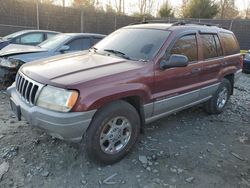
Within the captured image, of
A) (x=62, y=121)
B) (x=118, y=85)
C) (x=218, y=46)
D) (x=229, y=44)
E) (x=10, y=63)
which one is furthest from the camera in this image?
(x=10, y=63)

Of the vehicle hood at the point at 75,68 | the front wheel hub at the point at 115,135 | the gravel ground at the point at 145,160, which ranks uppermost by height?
the vehicle hood at the point at 75,68

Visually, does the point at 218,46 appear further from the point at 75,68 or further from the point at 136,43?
the point at 75,68

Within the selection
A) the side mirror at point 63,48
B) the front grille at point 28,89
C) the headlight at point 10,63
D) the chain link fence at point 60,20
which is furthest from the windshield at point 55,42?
the chain link fence at point 60,20

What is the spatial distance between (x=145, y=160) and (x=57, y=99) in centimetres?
147

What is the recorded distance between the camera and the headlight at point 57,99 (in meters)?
2.78

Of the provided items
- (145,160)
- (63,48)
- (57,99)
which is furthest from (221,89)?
(63,48)

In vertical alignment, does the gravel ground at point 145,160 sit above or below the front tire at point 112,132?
below

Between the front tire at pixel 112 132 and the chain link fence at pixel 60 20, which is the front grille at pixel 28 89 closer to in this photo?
the front tire at pixel 112 132

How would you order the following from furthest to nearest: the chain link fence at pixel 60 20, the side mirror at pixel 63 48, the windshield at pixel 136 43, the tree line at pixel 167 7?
the tree line at pixel 167 7, the chain link fence at pixel 60 20, the side mirror at pixel 63 48, the windshield at pixel 136 43

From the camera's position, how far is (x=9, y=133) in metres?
4.08

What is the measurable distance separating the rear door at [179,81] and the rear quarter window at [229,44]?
3.88ft

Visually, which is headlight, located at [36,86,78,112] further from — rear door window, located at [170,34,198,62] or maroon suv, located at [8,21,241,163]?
rear door window, located at [170,34,198,62]

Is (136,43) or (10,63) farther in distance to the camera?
(10,63)

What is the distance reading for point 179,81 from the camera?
3998 mm
